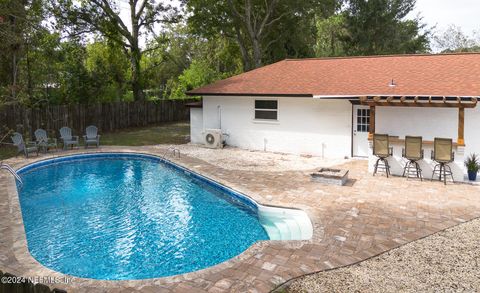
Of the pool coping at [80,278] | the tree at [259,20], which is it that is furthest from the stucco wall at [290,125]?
the tree at [259,20]

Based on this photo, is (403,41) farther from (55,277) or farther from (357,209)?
(55,277)

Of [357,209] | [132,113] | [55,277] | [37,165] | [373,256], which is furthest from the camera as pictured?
[132,113]

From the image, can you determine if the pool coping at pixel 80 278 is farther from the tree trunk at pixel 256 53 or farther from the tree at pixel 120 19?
the tree trunk at pixel 256 53

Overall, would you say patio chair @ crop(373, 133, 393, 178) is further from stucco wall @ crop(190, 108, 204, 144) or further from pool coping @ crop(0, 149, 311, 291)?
stucco wall @ crop(190, 108, 204, 144)

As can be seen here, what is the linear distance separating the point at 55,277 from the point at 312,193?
712 centimetres

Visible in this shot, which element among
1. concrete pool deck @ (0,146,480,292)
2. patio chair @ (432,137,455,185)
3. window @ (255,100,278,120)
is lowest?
concrete pool deck @ (0,146,480,292)

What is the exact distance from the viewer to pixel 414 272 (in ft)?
21.1

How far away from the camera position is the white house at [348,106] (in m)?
13.4

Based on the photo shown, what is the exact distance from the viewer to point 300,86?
1730 cm

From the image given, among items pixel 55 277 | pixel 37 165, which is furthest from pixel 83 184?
pixel 55 277

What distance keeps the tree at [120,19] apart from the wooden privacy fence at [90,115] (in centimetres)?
192

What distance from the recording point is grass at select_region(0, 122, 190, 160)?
20572 mm

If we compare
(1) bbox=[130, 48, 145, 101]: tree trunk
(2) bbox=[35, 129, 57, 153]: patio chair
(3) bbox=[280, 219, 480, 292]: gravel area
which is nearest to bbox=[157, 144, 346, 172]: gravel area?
(2) bbox=[35, 129, 57, 153]: patio chair

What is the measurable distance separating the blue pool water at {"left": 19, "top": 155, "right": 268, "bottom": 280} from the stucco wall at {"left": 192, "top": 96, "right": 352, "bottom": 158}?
15.5 feet
